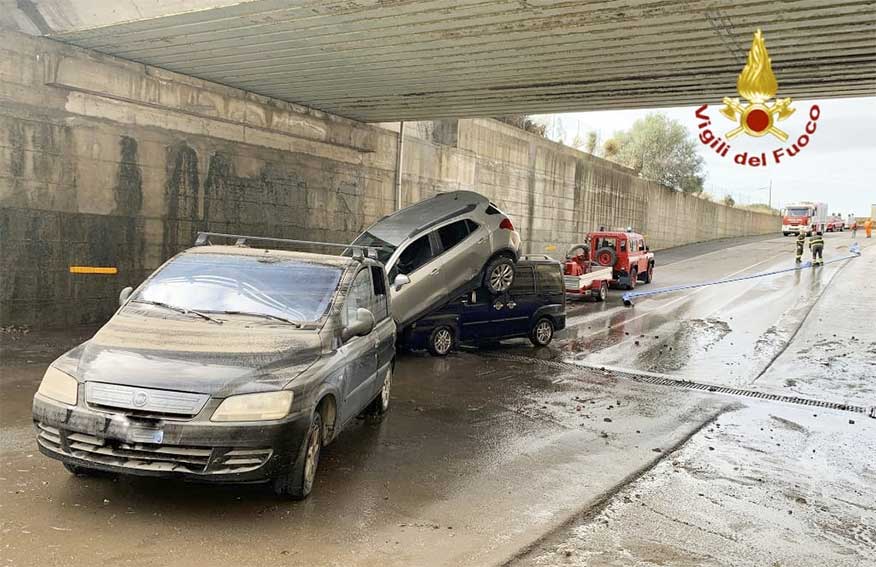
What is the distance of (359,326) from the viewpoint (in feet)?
18.4

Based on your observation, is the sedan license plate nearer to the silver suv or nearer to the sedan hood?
the sedan hood

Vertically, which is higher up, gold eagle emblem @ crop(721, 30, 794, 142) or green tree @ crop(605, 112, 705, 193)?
green tree @ crop(605, 112, 705, 193)

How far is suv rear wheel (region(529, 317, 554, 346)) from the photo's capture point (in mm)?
13328

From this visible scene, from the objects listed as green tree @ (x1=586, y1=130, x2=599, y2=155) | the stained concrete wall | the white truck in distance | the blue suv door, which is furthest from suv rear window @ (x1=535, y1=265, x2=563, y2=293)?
the white truck in distance

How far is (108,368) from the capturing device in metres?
4.43

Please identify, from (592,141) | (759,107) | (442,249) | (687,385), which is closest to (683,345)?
(687,385)

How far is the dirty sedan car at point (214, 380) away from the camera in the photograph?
4270 mm

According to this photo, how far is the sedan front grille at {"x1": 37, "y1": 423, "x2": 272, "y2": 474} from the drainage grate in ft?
25.9

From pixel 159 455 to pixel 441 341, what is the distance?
799 cm

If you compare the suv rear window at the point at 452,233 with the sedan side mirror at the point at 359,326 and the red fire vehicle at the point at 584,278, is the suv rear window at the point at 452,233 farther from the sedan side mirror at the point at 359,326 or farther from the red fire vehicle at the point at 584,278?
the red fire vehicle at the point at 584,278

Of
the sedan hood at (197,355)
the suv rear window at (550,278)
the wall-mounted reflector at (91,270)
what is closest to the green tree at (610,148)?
the suv rear window at (550,278)

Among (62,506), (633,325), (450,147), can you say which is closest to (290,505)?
(62,506)

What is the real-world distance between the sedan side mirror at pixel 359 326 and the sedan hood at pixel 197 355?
385 millimetres

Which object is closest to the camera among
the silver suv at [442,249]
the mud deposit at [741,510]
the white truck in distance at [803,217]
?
the mud deposit at [741,510]
